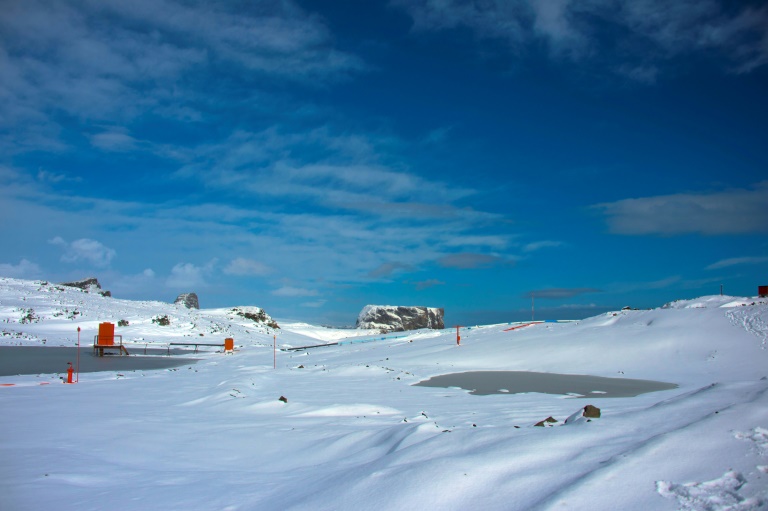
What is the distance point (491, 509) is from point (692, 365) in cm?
1215

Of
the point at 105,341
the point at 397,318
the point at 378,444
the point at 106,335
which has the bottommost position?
the point at 378,444

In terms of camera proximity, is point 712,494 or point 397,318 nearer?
point 712,494

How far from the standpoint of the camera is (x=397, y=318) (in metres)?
43.1

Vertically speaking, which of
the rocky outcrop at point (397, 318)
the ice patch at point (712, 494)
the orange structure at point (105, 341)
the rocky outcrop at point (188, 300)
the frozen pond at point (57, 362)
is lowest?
the ice patch at point (712, 494)

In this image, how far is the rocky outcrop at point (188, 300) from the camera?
49.2 metres

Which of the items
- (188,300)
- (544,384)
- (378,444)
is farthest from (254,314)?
(378,444)

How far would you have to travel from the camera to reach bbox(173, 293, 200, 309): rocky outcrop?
161ft

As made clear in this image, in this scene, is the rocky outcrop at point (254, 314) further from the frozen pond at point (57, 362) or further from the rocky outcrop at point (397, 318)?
the frozen pond at point (57, 362)

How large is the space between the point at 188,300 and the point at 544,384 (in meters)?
43.8

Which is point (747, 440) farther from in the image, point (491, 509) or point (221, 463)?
point (221, 463)

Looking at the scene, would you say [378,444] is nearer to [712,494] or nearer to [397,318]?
[712,494]

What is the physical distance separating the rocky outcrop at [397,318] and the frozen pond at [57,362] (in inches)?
895

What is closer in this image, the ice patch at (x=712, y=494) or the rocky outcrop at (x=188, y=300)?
the ice patch at (x=712, y=494)

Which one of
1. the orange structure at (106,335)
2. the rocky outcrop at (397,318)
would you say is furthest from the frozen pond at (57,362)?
the rocky outcrop at (397,318)
